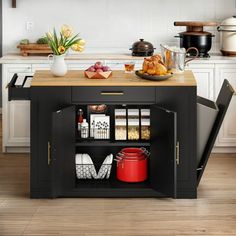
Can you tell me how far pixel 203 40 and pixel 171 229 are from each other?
2540 millimetres

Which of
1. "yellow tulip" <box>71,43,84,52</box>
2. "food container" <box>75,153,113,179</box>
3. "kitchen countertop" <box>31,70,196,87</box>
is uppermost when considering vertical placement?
"yellow tulip" <box>71,43,84,52</box>

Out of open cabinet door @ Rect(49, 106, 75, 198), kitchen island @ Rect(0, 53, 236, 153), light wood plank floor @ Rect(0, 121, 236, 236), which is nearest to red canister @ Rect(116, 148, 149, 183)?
light wood plank floor @ Rect(0, 121, 236, 236)

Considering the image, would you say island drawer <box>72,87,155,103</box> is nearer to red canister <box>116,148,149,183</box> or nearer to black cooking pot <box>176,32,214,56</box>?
red canister <box>116,148,149,183</box>

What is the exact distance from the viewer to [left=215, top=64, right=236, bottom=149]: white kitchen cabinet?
563 cm

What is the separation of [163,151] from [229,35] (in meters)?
2.03

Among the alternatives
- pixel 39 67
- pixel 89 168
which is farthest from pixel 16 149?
pixel 89 168

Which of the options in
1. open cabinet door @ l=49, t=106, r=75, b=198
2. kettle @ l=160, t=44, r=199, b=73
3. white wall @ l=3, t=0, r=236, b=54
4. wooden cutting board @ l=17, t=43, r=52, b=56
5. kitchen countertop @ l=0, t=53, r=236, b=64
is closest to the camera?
open cabinet door @ l=49, t=106, r=75, b=198

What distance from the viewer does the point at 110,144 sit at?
438 centimetres

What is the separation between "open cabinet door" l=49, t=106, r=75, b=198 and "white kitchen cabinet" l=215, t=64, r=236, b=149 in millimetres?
1890

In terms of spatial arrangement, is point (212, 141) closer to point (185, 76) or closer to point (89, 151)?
point (185, 76)

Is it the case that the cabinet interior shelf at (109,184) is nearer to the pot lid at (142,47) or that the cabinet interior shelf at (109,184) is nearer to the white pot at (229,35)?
the pot lid at (142,47)

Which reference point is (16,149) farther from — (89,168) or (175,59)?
(175,59)

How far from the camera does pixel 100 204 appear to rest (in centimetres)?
421

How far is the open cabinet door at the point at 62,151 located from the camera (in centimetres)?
412
